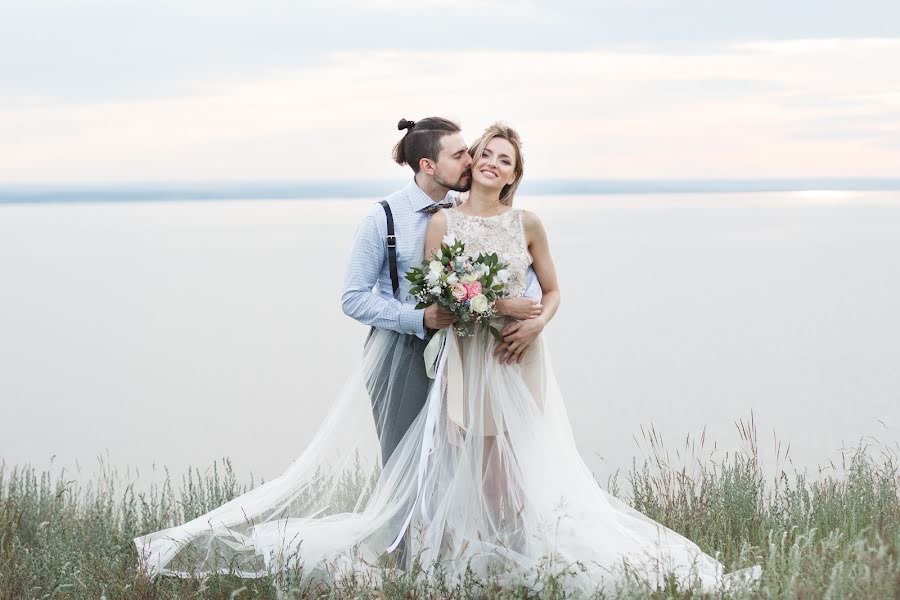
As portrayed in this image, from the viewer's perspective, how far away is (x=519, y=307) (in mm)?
5301

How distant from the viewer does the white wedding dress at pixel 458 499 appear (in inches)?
204

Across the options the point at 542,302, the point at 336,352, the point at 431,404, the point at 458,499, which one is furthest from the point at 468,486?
the point at 336,352

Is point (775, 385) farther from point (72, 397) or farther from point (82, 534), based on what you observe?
point (82, 534)

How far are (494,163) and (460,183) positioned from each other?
0.69 feet

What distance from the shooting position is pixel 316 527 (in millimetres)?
5469

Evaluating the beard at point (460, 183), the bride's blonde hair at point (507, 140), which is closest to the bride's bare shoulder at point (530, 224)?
the bride's blonde hair at point (507, 140)

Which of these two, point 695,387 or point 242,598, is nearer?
point 242,598

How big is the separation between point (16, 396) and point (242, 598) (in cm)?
1524

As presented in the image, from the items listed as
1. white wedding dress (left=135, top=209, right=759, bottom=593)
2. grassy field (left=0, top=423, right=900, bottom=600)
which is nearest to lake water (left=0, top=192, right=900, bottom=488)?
grassy field (left=0, top=423, right=900, bottom=600)

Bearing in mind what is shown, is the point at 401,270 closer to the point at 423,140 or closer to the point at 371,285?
the point at 371,285

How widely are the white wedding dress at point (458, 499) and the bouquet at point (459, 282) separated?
25 centimetres

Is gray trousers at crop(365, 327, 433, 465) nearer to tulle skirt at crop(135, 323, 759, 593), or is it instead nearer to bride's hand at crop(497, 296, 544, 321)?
tulle skirt at crop(135, 323, 759, 593)

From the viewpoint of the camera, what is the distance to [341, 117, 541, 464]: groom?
533 cm

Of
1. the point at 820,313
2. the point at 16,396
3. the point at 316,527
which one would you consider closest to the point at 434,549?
the point at 316,527
